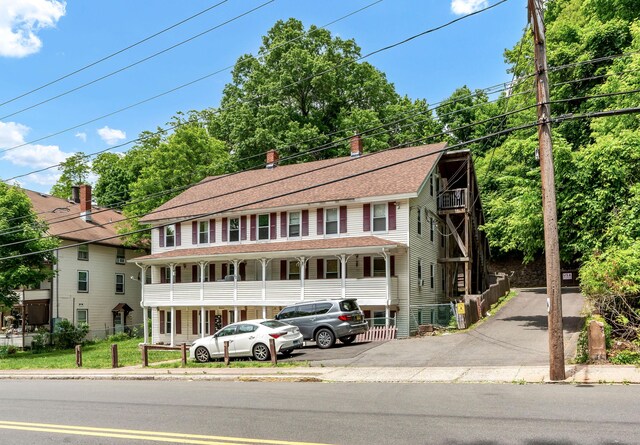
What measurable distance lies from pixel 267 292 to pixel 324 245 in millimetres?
4147

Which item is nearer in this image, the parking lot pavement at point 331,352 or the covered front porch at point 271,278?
the parking lot pavement at point 331,352

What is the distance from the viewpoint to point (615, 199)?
71.3 ft

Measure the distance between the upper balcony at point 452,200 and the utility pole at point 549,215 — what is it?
771 inches

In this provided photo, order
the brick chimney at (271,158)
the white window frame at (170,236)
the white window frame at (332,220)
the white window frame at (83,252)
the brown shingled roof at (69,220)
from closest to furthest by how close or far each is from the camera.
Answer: the white window frame at (332,220), the white window frame at (170,236), the brick chimney at (271,158), the brown shingled roof at (69,220), the white window frame at (83,252)

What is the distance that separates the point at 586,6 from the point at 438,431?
34.4 metres

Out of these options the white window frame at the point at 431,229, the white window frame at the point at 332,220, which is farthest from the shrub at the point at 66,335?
the white window frame at the point at 431,229

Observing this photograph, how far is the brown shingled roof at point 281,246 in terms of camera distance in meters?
27.8

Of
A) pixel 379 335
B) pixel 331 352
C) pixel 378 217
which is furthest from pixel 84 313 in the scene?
pixel 331 352

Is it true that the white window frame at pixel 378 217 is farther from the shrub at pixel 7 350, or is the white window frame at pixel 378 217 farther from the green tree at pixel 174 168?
the shrub at pixel 7 350

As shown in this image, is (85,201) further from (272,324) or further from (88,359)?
(272,324)

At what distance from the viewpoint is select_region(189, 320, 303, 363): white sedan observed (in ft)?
69.6

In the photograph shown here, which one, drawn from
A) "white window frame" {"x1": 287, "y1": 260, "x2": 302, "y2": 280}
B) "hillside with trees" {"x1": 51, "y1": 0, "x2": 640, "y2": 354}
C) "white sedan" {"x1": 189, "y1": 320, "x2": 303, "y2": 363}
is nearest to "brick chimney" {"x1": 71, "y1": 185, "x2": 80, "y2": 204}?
"hillside with trees" {"x1": 51, "y1": 0, "x2": 640, "y2": 354}

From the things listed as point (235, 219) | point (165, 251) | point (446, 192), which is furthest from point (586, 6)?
point (165, 251)

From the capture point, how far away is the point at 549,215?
48.2 feet
